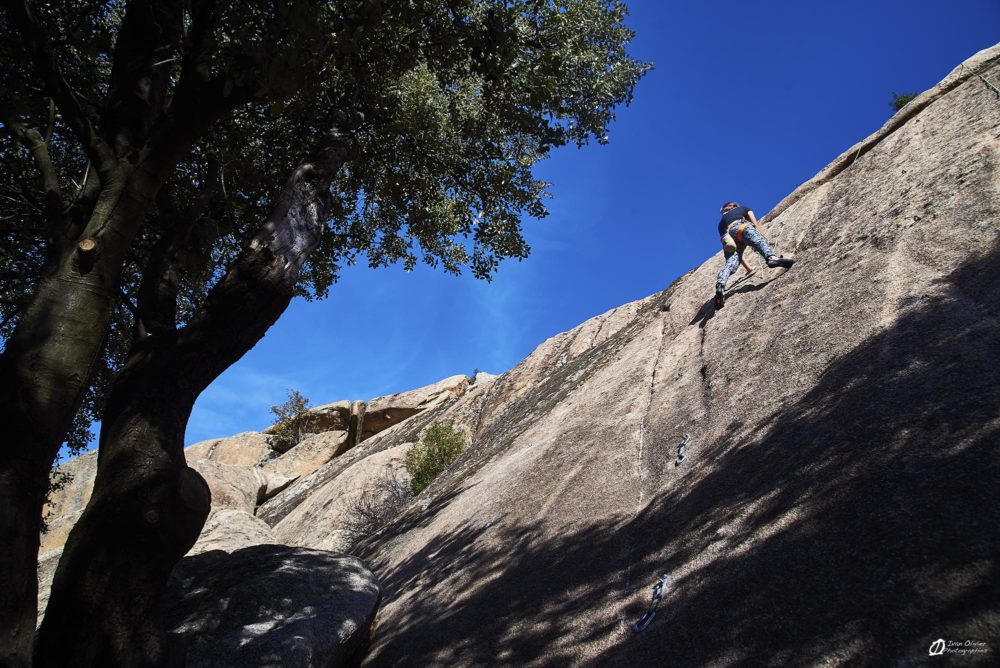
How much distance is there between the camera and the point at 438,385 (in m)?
23.5

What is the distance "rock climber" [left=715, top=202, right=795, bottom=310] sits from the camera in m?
8.98

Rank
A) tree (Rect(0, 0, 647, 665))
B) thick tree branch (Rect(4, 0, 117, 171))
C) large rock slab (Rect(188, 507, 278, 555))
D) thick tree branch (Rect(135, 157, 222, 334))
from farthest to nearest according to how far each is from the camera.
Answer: large rock slab (Rect(188, 507, 278, 555)) < thick tree branch (Rect(135, 157, 222, 334)) < thick tree branch (Rect(4, 0, 117, 171)) < tree (Rect(0, 0, 647, 665))

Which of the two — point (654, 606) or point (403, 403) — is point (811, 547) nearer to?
point (654, 606)

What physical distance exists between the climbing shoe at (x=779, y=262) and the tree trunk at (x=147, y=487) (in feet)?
21.0

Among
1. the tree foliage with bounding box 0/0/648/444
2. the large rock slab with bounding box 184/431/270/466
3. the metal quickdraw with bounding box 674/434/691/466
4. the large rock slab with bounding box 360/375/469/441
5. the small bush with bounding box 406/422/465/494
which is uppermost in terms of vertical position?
the large rock slab with bounding box 184/431/270/466

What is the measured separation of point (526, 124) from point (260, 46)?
5312 mm

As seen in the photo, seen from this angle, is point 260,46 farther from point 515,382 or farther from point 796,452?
point 515,382

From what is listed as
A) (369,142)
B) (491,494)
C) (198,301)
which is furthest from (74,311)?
(198,301)

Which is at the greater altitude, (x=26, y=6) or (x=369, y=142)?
(x=369, y=142)

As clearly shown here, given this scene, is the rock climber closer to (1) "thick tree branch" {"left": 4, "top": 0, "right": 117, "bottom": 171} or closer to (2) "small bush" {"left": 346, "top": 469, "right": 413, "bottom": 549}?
(2) "small bush" {"left": 346, "top": 469, "right": 413, "bottom": 549}

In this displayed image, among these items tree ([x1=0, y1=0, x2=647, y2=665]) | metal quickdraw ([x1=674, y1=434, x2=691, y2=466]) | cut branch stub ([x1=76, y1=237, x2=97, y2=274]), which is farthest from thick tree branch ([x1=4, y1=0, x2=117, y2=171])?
metal quickdraw ([x1=674, y1=434, x2=691, y2=466])

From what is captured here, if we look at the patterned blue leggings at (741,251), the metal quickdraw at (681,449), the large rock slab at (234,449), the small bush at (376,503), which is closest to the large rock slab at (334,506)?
the small bush at (376,503)

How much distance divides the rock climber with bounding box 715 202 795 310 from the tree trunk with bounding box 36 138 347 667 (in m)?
6.36

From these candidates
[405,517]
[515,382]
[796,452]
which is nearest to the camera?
[796,452]
